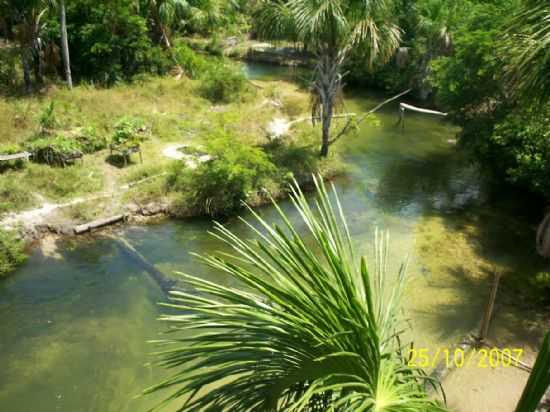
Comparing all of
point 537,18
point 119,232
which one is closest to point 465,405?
point 537,18

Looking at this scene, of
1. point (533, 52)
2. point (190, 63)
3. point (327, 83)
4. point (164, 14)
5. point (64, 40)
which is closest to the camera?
point (533, 52)

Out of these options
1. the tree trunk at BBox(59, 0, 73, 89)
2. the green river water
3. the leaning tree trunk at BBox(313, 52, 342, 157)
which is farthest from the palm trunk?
the leaning tree trunk at BBox(313, 52, 342, 157)

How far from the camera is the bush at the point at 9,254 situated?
8594 mm

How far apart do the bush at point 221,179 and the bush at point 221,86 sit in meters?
7.20

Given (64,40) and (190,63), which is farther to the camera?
(190,63)

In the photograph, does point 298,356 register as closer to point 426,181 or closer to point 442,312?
point 442,312

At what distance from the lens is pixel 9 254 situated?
8727mm

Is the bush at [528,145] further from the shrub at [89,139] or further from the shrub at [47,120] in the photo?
the shrub at [47,120]

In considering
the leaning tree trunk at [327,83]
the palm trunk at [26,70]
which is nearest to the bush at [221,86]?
the leaning tree trunk at [327,83]

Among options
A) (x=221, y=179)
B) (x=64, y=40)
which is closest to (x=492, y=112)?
(x=221, y=179)

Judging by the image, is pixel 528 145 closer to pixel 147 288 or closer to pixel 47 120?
pixel 147 288

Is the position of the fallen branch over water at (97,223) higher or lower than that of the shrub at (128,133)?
lower

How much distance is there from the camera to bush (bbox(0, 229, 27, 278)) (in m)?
8.59
